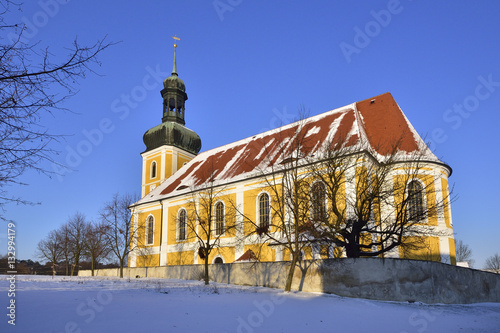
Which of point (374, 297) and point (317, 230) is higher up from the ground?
point (317, 230)

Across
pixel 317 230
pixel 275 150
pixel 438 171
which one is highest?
pixel 275 150

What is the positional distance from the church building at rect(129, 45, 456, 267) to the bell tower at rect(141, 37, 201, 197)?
10cm

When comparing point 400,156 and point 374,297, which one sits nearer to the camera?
point 374,297

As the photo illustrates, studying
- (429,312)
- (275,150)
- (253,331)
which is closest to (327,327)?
(253,331)

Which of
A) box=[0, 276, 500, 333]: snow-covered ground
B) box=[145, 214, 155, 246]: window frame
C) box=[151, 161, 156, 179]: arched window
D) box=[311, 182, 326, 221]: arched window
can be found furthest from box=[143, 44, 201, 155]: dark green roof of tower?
box=[0, 276, 500, 333]: snow-covered ground

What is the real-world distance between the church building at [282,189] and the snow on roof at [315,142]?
0.31ft

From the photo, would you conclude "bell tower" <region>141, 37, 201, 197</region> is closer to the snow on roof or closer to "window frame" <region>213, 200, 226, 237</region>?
the snow on roof

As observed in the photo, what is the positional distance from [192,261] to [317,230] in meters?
13.5

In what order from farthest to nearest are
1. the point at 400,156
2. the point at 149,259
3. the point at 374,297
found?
the point at 149,259
the point at 400,156
the point at 374,297

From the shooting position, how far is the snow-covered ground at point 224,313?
27.3 feet

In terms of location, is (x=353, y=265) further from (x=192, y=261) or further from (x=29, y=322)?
(x=192, y=261)

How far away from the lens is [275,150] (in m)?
28.0

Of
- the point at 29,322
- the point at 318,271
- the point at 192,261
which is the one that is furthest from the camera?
the point at 192,261

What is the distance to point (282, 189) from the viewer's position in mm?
17859
